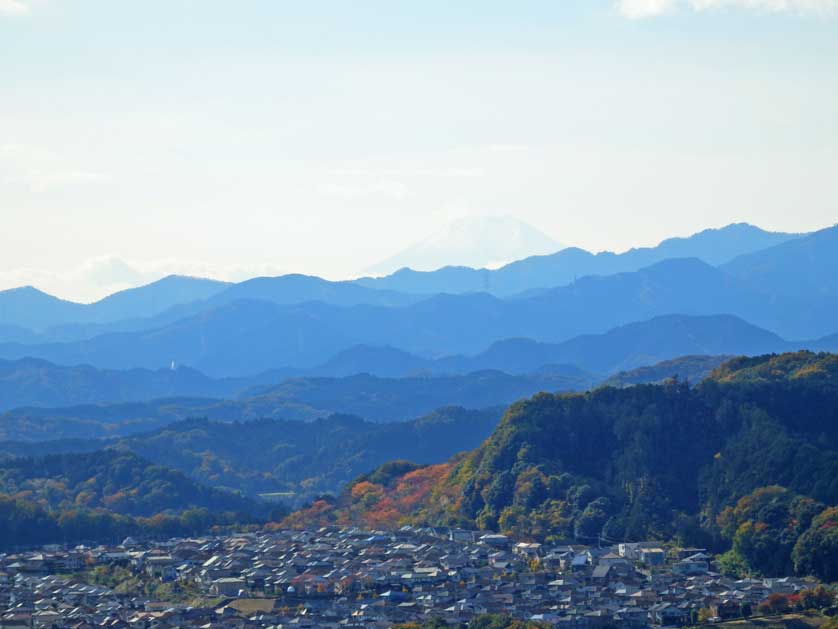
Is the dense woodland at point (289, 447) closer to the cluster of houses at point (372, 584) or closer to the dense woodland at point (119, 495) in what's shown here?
the dense woodland at point (119, 495)

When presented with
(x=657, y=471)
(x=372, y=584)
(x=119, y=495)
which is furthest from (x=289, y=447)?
(x=372, y=584)

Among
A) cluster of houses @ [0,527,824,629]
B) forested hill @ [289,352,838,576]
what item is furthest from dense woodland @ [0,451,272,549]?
cluster of houses @ [0,527,824,629]

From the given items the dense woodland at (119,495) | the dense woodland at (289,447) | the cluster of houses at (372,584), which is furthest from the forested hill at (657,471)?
the dense woodland at (289,447)

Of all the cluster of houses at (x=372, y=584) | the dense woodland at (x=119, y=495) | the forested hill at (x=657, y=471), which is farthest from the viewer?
the dense woodland at (x=119, y=495)

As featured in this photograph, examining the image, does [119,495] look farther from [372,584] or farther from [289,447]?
[372,584]

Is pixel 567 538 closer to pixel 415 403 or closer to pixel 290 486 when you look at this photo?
pixel 290 486

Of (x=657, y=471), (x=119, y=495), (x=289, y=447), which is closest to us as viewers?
(x=657, y=471)
